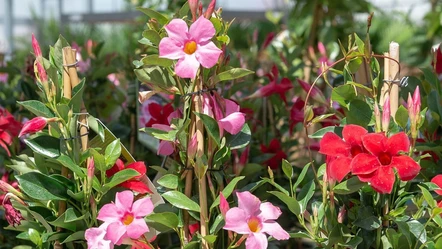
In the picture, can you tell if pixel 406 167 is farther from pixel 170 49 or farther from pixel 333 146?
pixel 170 49

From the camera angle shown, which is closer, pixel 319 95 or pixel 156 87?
pixel 156 87

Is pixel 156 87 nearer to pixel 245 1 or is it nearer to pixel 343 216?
pixel 343 216

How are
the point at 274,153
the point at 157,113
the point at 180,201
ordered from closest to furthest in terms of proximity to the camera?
the point at 180,201 < the point at 157,113 < the point at 274,153

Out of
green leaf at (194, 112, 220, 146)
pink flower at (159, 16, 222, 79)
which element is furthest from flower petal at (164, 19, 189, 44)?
green leaf at (194, 112, 220, 146)

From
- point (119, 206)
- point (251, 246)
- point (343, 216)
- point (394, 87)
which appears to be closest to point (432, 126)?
point (394, 87)

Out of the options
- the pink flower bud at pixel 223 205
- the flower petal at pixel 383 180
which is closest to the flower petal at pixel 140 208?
the pink flower bud at pixel 223 205

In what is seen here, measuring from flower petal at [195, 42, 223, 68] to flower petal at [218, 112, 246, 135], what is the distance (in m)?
0.09

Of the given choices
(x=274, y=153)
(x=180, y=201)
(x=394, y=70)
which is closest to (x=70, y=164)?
(x=180, y=201)

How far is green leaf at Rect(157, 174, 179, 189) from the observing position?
3.14 ft

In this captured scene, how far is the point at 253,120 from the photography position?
162 cm

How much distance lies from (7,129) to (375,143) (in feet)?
2.59

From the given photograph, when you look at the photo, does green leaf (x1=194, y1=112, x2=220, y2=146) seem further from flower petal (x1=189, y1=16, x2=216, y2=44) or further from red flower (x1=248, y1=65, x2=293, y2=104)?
red flower (x1=248, y1=65, x2=293, y2=104)

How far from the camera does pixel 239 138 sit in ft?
3.26

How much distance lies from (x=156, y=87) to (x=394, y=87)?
0.37 meters
